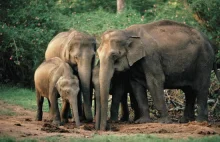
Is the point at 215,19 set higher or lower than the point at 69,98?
higher

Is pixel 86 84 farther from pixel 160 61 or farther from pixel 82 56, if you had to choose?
pixel 160 61

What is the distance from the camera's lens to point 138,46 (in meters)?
14.2

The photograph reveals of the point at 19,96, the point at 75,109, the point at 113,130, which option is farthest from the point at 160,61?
the point at 19,96

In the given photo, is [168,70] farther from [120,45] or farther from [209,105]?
[209,105]

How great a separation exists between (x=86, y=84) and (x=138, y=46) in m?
1.43

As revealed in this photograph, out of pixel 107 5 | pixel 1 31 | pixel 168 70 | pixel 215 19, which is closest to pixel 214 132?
pixel 168 70

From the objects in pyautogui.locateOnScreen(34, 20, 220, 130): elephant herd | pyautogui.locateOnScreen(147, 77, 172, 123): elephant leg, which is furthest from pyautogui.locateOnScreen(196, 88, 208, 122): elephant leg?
pyautogui.locateOnScreen(147, 77, 172, 123): elephant leg

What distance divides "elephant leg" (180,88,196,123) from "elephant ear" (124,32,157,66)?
1652 mm

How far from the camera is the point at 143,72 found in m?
14.4

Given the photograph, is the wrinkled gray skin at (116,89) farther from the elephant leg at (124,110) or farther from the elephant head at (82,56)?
the elephant head at (82,56)

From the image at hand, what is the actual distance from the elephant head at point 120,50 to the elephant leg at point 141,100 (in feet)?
1.54

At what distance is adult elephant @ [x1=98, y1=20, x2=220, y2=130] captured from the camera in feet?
45.9

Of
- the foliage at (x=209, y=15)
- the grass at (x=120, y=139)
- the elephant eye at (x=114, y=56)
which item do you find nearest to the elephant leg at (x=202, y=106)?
the elephant eye at (x=114, y=56)

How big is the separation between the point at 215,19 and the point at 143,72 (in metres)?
4.77
